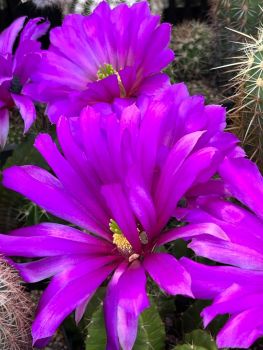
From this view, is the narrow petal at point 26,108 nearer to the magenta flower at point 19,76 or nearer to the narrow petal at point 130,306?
the magenta flower at point 19,76

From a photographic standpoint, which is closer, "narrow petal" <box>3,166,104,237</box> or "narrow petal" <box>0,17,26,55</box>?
"narrow petal" <box>3,166,104,237</box>

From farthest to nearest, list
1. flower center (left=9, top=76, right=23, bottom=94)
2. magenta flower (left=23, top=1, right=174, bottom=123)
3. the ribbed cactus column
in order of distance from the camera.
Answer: the ribbed cactus column
flower center (left=9, top=76, right=23, bottom=94)
magenta flower (left=23, top=1, right=174, bottom=123)

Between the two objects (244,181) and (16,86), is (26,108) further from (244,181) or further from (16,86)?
(244,181)

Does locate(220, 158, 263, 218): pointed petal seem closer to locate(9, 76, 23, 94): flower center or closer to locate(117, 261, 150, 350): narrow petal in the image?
locate(117, 261, 150, 350): narrow petal

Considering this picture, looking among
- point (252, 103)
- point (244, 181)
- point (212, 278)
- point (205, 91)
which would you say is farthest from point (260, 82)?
point (205, 91)

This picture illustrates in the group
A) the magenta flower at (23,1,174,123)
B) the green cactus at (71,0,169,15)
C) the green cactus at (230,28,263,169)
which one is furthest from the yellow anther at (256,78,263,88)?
the green cactus at (71,0,169,15)

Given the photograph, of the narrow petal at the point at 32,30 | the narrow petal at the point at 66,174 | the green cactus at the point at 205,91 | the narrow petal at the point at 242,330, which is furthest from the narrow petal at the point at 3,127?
the green cactus at the point at 205,91
